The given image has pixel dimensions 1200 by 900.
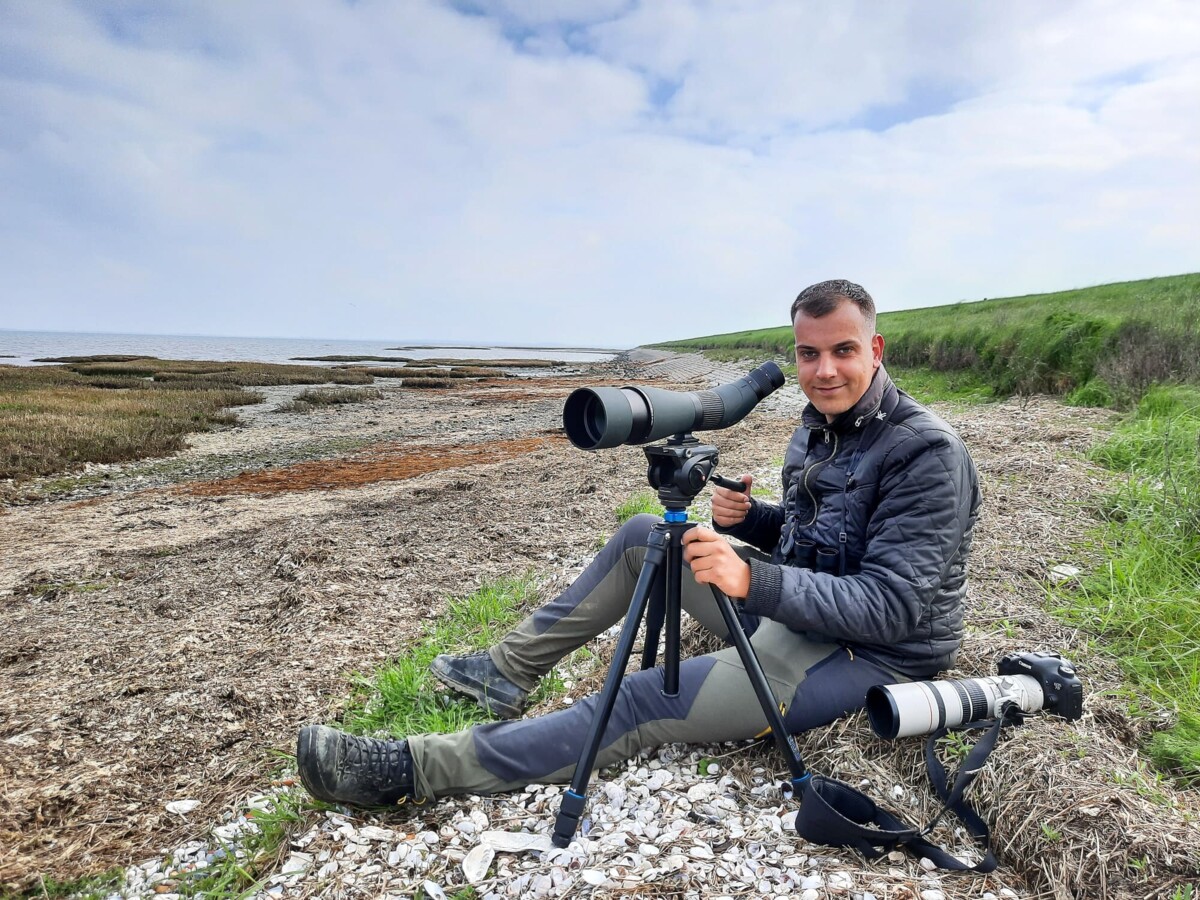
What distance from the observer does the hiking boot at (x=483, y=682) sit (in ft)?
9.51

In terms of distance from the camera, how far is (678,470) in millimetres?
2152

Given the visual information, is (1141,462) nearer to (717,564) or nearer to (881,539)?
(881,539)

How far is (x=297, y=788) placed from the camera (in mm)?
2592

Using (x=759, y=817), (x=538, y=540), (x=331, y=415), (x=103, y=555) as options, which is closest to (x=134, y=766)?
(x=759, y=817)

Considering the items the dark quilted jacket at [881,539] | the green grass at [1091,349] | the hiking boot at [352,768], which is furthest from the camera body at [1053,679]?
the green grass at [1091,349]

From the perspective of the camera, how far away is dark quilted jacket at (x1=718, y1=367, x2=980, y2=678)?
211cm

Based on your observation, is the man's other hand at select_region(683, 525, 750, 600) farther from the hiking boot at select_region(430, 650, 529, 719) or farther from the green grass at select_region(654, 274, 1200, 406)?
the green grass at select_region(654, 274, 1200, 406)

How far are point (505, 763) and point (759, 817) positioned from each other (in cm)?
88

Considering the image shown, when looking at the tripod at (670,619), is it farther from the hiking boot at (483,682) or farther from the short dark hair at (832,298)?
the hiking boot at (483,682)

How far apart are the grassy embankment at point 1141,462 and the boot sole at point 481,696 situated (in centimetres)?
238

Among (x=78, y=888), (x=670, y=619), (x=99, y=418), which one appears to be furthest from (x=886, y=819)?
(x=99, y=418)

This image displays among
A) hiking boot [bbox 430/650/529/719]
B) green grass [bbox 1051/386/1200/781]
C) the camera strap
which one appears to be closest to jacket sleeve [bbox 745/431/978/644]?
the camera strap

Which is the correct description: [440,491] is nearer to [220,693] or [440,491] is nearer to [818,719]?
[220,693]

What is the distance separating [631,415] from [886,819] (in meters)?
1.46
